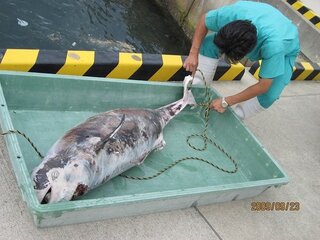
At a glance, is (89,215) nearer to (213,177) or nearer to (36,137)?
(36,137)

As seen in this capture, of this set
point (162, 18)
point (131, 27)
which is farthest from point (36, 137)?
point (162, 18)

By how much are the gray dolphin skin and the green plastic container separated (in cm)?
14

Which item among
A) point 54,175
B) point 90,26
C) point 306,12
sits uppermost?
point 54,175

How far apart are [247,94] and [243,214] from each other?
128 cm

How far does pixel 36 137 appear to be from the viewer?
379 centimetres

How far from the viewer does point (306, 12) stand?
1121cm

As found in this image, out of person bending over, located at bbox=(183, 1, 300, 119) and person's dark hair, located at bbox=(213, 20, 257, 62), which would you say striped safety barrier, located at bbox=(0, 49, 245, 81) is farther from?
person's dark hair, located at bbox=(213, 20, 257, 62)

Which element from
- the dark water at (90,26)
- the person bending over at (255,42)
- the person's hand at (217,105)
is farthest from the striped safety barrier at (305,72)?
the dark water at (90,26)

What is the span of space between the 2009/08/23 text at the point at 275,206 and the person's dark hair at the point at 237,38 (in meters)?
1.58

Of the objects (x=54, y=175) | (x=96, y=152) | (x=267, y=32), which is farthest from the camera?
(x=267, y=32)

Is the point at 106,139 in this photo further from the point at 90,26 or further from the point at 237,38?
the point at 90,26

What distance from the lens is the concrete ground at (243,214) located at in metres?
3.23

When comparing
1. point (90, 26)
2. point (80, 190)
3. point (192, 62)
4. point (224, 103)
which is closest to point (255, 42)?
point (224, 103)

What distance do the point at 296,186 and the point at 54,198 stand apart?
10.1 ft
